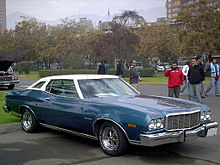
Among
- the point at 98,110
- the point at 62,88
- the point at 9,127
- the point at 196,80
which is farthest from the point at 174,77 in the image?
the point at 98,110

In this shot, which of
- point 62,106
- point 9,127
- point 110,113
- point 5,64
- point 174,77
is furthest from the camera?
point 5,64

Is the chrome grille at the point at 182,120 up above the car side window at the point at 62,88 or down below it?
below

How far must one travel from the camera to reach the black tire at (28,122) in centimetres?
768

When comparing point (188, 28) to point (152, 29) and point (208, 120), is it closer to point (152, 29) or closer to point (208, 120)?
point (152, 29)

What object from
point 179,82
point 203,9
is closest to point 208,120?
point 179,82

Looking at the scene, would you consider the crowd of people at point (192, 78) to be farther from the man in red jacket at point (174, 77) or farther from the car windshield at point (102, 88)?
the car windshield at point (102, 88)

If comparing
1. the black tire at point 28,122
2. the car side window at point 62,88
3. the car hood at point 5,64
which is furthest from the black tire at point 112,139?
the car hood at point 5,64

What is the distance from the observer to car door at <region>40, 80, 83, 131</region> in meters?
6.46

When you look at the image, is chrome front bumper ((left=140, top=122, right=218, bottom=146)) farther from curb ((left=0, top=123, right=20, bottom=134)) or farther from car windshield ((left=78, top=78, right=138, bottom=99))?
curb ((left=0, top=123, right=20, bottom=134))

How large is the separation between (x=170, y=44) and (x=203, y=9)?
935 cm

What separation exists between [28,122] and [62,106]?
1.60m

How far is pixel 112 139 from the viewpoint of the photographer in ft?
19.1

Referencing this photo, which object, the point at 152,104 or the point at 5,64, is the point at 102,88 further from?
the point at 5,64

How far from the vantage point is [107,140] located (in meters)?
5.91
